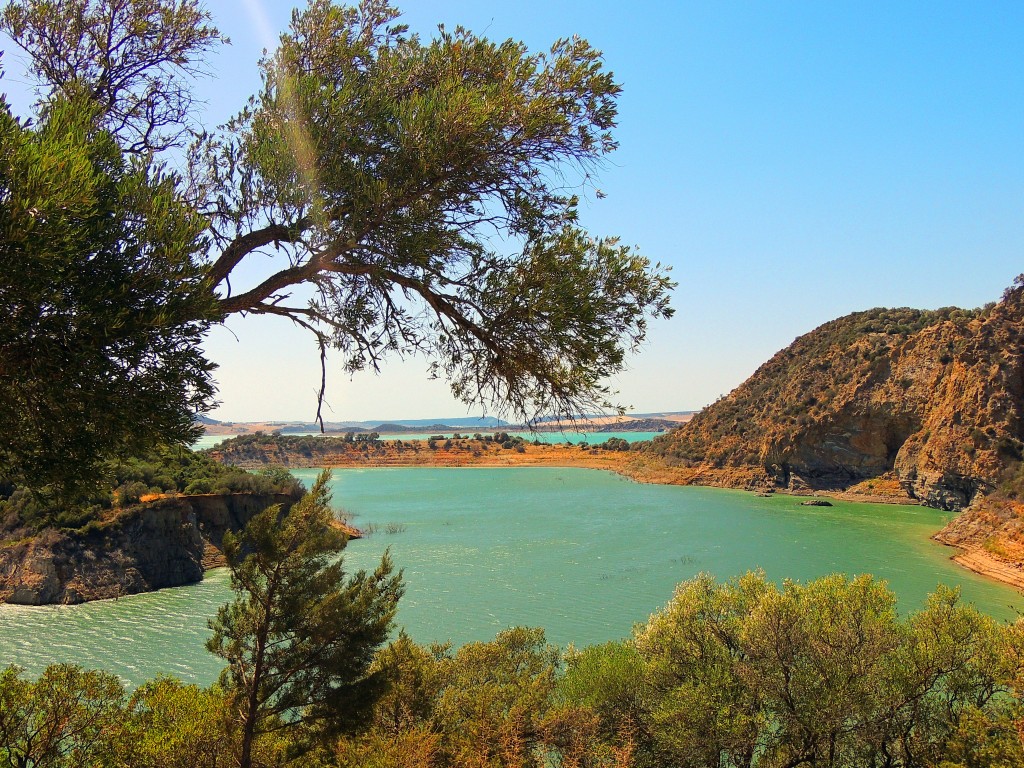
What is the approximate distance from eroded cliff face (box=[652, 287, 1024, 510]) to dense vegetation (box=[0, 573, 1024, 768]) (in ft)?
101

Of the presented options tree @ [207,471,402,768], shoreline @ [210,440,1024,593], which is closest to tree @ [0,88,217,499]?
tree @ [207,471,402,768]

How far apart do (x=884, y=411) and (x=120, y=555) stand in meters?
49.4

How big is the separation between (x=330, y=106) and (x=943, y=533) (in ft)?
121

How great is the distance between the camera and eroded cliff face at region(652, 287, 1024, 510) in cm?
3825

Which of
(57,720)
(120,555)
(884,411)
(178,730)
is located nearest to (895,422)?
(884,411)

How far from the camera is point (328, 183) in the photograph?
13.2 ft

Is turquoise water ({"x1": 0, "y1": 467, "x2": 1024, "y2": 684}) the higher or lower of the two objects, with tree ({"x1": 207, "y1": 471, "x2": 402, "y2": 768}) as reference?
lower

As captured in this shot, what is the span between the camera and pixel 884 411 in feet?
157

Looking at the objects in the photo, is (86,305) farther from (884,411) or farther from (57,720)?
(884,411)

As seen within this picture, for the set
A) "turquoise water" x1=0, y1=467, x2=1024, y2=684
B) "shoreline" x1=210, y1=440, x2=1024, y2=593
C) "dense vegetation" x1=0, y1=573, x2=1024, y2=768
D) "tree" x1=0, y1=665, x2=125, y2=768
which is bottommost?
"turquoise water" x1=0, y1=467, x2=1024, y2=684

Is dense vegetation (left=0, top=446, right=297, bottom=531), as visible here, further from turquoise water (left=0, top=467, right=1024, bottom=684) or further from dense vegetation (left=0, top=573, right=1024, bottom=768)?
dense vegetation (left=0, top=573, right=1024, bottom=768)

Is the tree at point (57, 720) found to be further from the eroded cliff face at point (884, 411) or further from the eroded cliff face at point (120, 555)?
the eroded cliff face at point (884, 411)

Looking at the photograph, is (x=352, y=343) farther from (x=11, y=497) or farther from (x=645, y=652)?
(x=11, y=497)

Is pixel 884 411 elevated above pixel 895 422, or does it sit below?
above
